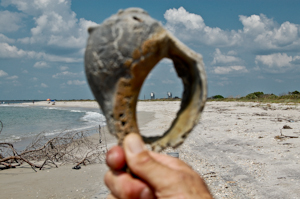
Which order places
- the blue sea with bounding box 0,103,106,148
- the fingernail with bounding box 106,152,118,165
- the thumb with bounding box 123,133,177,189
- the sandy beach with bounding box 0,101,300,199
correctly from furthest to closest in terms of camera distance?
the blue sea with bounding box 0,103,106,148 → the sandy beach with bounding box 0,101,300,199 → the fingernail with bounding box 106,152,118,165 → the thumb with bounding box 123,133,177,189

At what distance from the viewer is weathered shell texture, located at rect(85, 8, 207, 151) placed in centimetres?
182

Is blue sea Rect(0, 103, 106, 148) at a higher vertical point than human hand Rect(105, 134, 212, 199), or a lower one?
lower

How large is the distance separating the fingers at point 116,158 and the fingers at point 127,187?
72 millimetres

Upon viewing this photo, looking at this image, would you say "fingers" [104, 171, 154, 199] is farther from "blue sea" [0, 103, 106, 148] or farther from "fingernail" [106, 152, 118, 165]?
"blue sea" [0, 103, 106, 148]

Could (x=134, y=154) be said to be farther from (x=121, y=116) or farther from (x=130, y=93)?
(x=130, y=93)

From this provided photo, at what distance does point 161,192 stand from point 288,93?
41.0 meters

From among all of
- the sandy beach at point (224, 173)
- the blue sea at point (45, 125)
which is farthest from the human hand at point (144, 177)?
the blue sea at point (45, 125)

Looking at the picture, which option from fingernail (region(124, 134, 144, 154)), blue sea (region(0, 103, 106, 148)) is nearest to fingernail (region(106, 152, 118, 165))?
fingernail (region(124, 134, 144, 154))

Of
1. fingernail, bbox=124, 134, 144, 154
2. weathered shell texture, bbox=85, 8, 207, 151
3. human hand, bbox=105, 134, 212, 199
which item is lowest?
human hand, bbox=105, 134, 212, 199

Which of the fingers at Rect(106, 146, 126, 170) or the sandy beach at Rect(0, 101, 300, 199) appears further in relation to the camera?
the sandy beach at Rect(0, 101, 300, 199)

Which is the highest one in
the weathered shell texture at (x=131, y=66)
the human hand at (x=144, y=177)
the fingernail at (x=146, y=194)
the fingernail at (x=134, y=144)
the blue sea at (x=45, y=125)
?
the weathered shell texture at (x=131, y=66)

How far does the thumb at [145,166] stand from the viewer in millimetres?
1797

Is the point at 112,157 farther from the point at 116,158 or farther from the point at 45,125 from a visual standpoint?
the point at 45,125

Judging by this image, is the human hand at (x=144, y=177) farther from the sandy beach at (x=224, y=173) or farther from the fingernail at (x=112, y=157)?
the sandy beach at (x=224, y=173)
